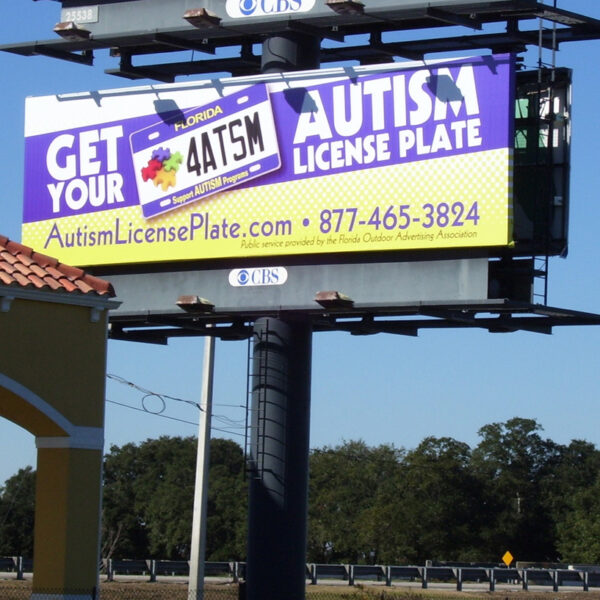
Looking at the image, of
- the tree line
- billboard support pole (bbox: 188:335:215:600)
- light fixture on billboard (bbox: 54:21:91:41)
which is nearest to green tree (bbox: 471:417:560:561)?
the tree line

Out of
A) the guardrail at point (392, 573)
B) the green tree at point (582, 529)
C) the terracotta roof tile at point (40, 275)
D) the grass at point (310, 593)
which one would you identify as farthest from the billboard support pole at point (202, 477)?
the green tree at point (582, 529)

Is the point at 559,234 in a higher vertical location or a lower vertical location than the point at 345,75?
lower

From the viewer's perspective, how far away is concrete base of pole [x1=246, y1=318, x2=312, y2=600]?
2539cm

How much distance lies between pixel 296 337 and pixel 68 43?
7.23 meters

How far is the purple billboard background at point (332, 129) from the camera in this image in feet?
78.3

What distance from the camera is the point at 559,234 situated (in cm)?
2470

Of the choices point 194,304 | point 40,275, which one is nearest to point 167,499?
point 194,304

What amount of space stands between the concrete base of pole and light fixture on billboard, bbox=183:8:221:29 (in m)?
5.47

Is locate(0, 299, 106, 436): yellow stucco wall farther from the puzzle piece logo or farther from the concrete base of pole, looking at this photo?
the puzzle piece logo

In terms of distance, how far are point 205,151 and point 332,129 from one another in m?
2.60

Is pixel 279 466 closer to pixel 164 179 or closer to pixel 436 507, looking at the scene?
pixel 164 179

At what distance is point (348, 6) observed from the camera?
25.0 meters

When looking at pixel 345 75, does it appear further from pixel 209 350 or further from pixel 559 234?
pixel 209 350

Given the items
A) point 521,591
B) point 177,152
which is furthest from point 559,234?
point 521,591
